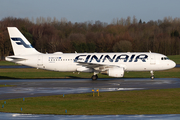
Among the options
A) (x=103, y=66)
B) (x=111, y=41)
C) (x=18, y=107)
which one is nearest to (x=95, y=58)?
(x=103, y=66)

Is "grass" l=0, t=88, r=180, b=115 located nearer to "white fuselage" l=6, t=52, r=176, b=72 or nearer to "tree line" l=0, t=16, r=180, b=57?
"white fuselage" l=6, t=52, r=176, b=72

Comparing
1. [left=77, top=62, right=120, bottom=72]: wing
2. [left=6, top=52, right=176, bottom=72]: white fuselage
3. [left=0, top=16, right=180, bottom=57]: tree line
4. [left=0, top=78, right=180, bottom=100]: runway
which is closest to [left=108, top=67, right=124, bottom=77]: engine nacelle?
[left=77, top=62, right=120, bottom=72]: wing

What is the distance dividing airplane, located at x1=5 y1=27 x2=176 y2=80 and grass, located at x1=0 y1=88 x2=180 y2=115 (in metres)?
14.1

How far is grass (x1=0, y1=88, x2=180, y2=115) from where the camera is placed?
1822 centimetres

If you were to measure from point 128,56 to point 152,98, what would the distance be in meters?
17.7

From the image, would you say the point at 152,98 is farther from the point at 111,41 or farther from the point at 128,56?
the point at 111,41

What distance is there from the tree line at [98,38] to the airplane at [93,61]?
68697 millimetres

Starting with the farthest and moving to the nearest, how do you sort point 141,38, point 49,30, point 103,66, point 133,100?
point 49,30, point 141,38, point 103,66, point 133,100

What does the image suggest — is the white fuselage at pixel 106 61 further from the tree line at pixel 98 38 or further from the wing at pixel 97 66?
the tree line at pixel 98 38

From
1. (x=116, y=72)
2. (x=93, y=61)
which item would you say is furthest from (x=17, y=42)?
(x=116, y=72)

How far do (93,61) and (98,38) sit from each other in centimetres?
9014

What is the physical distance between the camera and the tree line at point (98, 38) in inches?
4570

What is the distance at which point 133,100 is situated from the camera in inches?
875

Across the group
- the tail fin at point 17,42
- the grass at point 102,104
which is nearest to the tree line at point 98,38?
the tail fin at point 17,42
